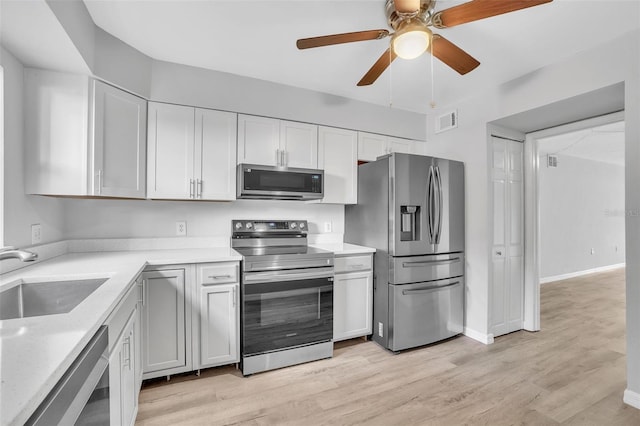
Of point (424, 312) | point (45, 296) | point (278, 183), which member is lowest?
point (424, 312)

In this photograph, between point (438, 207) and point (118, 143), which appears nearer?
point (118, 143)

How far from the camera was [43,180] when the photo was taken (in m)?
1.86

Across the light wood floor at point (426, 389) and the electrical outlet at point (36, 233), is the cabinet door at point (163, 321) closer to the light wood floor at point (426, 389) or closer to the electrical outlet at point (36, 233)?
the light wood floor at point (426, 389)

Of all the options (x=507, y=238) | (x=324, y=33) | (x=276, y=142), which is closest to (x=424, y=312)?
(x=507, y=238)

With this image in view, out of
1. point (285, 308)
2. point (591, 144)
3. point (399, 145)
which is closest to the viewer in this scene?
point (285, 308)

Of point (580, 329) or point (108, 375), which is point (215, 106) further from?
point (580, 329)

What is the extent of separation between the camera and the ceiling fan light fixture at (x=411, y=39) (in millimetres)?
1510

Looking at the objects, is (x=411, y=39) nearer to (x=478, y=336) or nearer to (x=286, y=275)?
(x=286, y=275)

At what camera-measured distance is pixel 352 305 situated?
2756mm

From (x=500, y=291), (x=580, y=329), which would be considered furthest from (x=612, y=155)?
(x=500, y=291)

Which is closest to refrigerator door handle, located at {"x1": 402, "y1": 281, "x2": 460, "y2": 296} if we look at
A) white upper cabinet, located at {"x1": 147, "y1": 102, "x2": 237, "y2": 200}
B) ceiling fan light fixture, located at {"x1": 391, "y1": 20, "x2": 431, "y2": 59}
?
white upper cabinet, located at {"x1": 147, "y1": 102, "x2": 237, "y2": 200}

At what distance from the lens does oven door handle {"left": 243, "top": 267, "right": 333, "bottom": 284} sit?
7.38ft

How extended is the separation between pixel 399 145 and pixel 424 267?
1.47m

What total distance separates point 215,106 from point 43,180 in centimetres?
132
